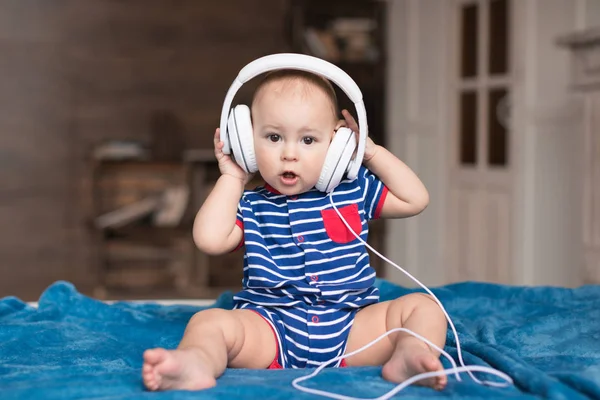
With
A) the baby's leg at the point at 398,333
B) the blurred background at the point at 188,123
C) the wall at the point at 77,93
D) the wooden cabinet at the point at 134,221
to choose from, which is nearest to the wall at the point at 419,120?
the blurred background at the point at 188,123

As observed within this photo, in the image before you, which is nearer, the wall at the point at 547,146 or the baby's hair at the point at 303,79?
the baby's hair at the point at 303,79

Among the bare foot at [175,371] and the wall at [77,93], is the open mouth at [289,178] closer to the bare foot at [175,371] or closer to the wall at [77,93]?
the bare foot at [175,371]

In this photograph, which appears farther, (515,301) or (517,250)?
(517,250)

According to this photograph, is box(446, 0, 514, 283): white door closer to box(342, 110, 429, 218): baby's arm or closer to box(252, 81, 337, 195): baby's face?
box(342, 110, 429, 218): baby's arm

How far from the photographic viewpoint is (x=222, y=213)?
1.37 m

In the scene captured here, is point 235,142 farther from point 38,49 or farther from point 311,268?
point 38,49

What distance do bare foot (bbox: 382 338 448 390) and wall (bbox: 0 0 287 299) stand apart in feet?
12.6

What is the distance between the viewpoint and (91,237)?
15.8 ft

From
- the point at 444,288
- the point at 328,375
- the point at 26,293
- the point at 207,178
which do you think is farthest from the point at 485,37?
the point at 328,375

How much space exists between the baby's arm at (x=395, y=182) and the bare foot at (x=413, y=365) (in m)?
0.34

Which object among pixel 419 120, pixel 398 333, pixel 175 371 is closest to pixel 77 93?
pixel 419 120

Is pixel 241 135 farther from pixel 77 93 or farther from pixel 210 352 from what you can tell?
pixel 77 93

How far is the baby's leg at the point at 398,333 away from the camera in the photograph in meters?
1.12

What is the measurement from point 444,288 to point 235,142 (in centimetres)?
75
